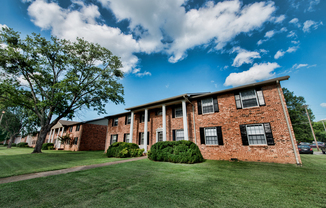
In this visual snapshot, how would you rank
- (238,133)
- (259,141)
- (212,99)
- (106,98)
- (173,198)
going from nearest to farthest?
1. (173,198)
2. (259,141)
3. (238,133)
4. (212,99)
5. (106,98)

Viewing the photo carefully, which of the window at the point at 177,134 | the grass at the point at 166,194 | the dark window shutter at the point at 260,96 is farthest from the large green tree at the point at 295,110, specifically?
the grass at the point at 166,194

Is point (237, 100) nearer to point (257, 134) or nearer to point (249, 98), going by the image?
point (249, 98)

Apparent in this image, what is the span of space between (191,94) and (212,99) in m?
1.94

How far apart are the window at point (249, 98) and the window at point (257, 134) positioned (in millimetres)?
1495

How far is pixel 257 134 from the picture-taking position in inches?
358

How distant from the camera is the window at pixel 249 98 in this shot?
9.41 m

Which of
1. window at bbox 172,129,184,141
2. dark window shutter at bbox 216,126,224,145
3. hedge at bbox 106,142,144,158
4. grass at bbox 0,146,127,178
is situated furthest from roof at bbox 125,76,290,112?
grass at bbox 0,146,127,178

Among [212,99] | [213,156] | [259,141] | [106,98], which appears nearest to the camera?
[259,141]

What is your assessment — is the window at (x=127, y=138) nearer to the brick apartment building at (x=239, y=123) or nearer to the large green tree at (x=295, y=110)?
the brick apartment building at (x=239, y=123)

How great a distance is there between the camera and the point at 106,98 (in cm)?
1928

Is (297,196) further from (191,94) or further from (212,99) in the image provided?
Answer: (191,94)

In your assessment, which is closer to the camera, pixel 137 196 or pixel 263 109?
pixel 137 196

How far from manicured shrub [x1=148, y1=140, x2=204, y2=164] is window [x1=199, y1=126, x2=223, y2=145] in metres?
1.77

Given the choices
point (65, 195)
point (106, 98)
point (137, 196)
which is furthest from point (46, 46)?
point (137, 196)
